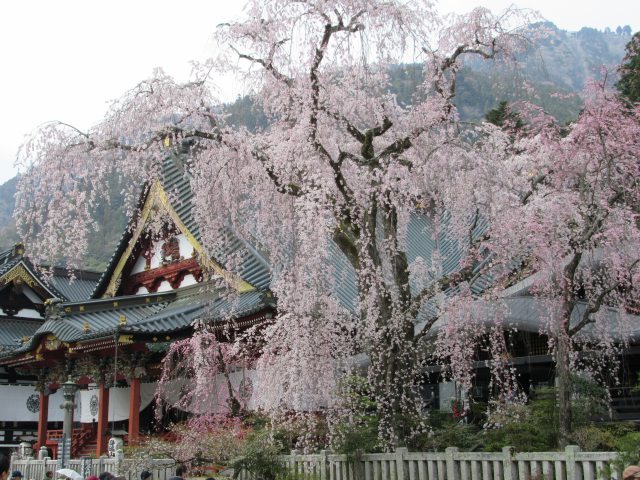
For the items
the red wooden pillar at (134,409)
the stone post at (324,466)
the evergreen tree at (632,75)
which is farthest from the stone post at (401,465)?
the evergreen tree at (632,75)

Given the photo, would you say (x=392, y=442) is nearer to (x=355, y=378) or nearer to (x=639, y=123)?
(x=355, y=378)

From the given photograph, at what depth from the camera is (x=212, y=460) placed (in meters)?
11.1

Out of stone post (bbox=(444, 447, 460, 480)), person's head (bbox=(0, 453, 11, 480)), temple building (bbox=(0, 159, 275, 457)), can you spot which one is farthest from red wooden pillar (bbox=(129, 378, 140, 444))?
person's head (bbox=(0, 453, 11, 480))

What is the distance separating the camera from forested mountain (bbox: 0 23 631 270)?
9945 millimetres

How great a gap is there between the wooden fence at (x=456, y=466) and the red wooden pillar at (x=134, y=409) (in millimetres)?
5711

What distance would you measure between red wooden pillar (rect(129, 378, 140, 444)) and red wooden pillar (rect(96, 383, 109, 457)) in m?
0.80

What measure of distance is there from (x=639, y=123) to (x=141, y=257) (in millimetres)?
13625

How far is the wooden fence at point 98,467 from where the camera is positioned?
481 inches

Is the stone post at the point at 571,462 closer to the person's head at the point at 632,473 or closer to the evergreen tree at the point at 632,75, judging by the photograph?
the person's head at the point at 632,473

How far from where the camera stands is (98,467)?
44.7 ft

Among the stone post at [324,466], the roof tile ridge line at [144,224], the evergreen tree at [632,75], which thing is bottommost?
the stone post at [324,466]

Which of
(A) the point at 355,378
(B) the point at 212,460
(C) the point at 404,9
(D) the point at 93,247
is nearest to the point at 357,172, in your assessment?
(C) the point at 404,9

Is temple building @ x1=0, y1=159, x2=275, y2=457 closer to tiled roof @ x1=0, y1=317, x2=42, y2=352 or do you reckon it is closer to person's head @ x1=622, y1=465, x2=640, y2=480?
tiled roof @ x1=0, y1=317, x2=42, y2=352

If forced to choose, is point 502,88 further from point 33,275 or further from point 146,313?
point 33,275
